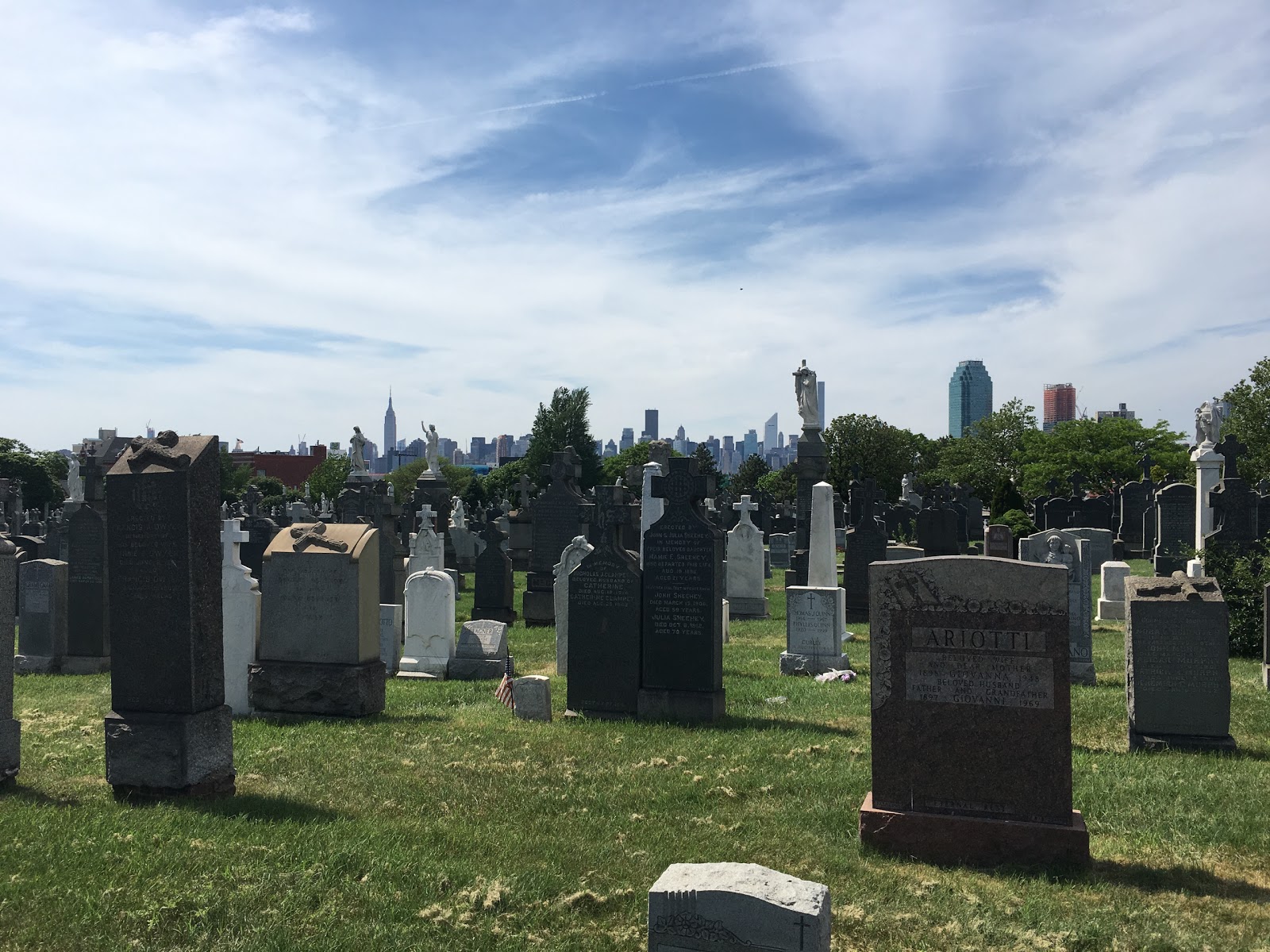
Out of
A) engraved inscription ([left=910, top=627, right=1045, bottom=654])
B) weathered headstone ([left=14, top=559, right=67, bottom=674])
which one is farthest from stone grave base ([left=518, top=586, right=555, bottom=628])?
engraved inscription ([left=910, top=627, right=1045, bottom=654])

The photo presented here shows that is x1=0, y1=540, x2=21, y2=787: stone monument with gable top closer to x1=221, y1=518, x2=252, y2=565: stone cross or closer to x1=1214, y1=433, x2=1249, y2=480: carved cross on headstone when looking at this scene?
x1=221, y1=518, x2=252, y2=565: stone cross

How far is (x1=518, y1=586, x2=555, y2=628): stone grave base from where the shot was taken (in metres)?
19.8

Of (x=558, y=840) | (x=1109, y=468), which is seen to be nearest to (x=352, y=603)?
(x=558, y=840)

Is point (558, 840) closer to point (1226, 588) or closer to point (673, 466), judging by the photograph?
point (673, 466)

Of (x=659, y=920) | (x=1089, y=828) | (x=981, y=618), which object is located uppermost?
(x=981, y=618)

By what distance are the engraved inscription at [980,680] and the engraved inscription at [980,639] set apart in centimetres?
6

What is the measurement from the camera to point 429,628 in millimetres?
13086

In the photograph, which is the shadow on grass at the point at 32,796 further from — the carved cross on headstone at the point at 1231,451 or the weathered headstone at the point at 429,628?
the carved cross on headstone at the point at 1231,451

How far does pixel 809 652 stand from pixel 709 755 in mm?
5478

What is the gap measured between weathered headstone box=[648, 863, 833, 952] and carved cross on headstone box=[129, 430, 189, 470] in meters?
4.81

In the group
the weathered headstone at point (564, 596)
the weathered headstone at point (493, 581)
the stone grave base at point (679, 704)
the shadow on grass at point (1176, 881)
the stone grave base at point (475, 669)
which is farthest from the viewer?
the weathered headstone at point (493, 581)

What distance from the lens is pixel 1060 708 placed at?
570 centimetres

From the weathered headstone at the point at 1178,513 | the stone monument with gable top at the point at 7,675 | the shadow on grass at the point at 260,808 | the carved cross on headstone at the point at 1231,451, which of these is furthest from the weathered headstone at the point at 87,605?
the weathered headstone at the point at 1178,513

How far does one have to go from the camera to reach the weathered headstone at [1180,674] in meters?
8.38
